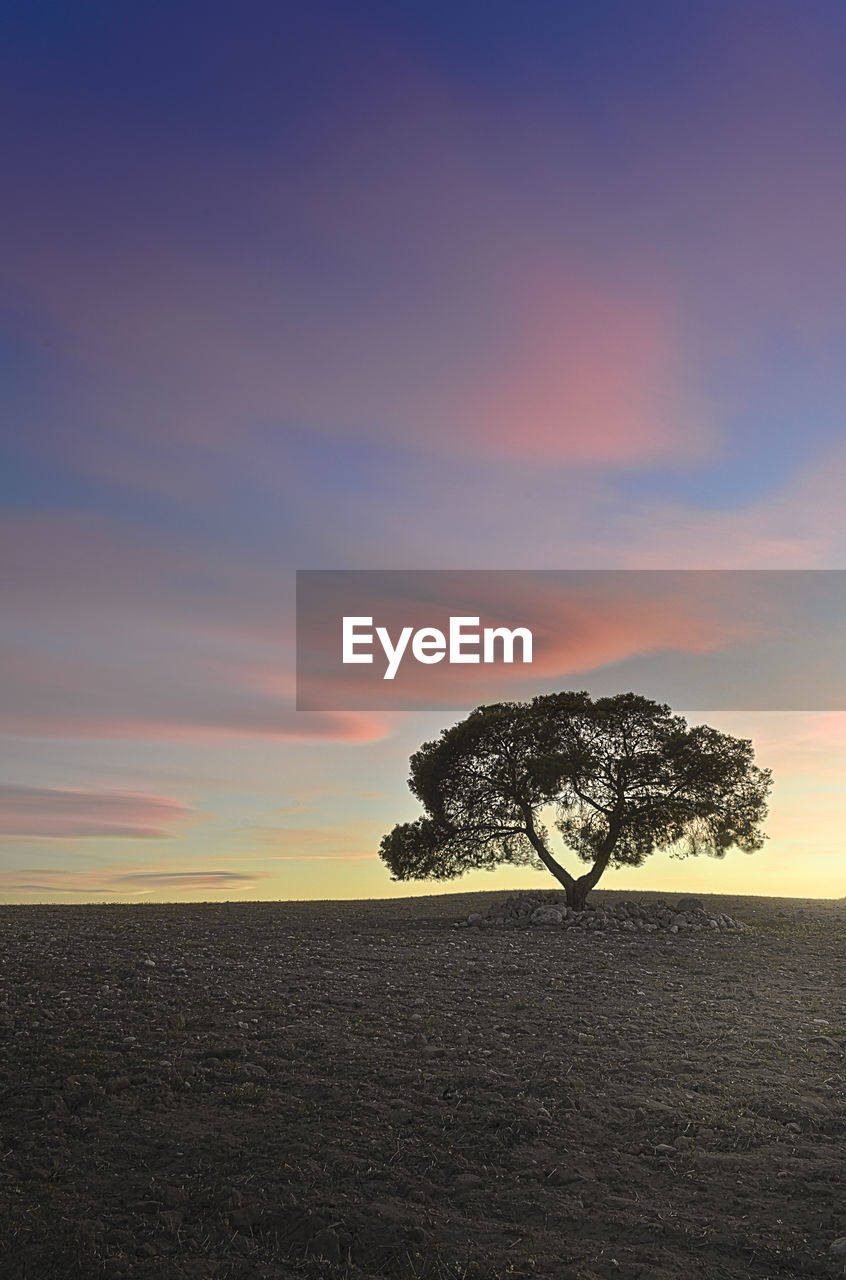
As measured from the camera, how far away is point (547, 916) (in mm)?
28219

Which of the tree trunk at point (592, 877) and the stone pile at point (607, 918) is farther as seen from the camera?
the tree trunk at point (592, 877)

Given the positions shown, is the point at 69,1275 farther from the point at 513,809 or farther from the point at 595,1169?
the point at 513,809

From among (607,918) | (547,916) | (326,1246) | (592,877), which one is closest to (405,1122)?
(326,1246)

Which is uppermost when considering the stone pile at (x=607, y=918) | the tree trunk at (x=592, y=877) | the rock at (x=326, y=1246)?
the tree trunk at (x=592, y=877)

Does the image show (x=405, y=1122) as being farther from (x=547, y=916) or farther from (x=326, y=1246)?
(x=547, y=916)

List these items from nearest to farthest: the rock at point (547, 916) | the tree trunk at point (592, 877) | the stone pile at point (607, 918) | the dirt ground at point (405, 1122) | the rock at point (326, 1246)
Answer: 1. the rock at point (326, 1246)
2. the dirt ground at point (405, 1122)
3. the stone pile at point (607, 918)
4. the rock at point (547, 916)
5. the tree trunk at point (592, 877)

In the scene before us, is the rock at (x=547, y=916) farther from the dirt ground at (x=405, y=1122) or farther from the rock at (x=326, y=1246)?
the rock at (x=326, y=1246)

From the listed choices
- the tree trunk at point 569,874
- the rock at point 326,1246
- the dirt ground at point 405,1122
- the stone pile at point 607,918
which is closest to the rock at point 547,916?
the stone pile at point 607,918

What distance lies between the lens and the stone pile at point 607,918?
27.7m

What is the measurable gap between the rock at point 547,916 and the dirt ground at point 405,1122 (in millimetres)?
9409

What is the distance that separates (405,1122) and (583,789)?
2392 cm

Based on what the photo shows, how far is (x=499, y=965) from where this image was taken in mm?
19750

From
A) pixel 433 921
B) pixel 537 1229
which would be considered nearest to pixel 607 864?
pixel 433 921

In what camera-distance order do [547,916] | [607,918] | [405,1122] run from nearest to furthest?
[405,1122] < [547,916] < [607,918]
